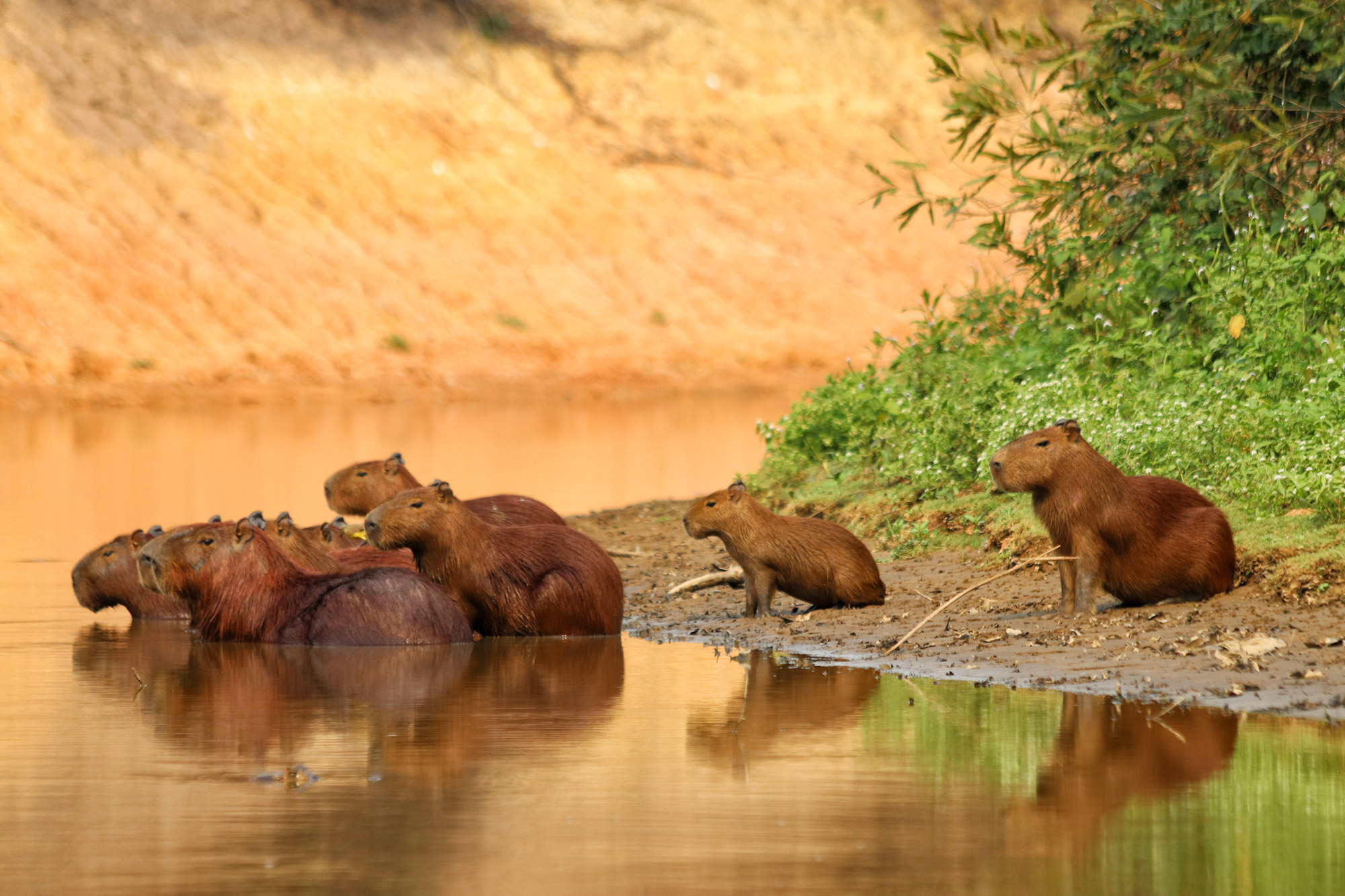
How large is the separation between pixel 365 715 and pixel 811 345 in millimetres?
43195

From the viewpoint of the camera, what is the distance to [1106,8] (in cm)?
1524

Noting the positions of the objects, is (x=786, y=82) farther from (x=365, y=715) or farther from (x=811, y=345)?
(x=365, y=715)

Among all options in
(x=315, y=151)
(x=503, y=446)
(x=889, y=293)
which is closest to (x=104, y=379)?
(x=315, y=151)

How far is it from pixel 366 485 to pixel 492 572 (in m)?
3.14

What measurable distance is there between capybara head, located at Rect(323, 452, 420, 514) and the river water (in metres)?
2.60

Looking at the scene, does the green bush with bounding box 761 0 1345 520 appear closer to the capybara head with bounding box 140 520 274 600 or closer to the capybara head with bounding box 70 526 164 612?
the capybara head with bounding box 140 520 274 600

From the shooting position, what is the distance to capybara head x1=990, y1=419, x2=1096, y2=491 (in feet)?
28.4

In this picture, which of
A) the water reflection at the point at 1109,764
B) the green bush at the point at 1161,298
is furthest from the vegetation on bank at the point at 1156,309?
the water reflection at the point at 1109,764

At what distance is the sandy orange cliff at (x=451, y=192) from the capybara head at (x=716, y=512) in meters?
31.5

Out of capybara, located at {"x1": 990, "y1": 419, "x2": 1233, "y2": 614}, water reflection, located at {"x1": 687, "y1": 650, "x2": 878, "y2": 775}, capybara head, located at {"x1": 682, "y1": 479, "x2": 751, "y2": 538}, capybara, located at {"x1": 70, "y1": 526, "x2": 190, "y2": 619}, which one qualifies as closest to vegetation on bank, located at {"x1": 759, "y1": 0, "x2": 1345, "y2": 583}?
capybara, located at {"x1": 990, "y1": 419, "x2": 1233, "y2": 614}

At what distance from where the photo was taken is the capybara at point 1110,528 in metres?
8.54

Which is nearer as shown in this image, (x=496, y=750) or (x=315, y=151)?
(x=496, y=750)

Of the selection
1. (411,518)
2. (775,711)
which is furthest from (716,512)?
(775,711)

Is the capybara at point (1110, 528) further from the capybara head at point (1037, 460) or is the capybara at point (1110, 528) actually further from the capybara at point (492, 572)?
the capybara at point (492, 572)
